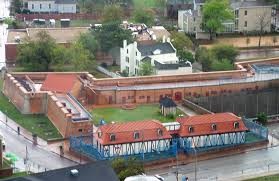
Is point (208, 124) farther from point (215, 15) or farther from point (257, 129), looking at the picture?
point (215, 15)

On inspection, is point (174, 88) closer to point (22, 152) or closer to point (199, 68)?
point (199, 68)

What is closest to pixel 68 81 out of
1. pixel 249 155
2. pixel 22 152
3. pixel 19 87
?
pixel 19 87

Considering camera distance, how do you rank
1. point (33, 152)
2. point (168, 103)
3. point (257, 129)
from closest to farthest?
point (33, 152), point (257, 129), point (168, 103)

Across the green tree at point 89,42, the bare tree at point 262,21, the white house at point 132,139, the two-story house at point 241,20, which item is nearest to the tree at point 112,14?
the green tree at point 89,42

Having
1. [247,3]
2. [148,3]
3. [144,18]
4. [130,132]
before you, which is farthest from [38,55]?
[148,3]

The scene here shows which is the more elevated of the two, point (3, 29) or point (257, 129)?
point (3, 29)

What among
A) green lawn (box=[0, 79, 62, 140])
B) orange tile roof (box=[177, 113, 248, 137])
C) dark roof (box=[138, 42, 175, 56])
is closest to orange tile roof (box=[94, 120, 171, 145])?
orange tile roof (box=[177, 113, 248, 137])

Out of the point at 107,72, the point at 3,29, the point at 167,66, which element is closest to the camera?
the point at 167,66

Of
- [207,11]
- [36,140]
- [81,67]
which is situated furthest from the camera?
[207,11]
